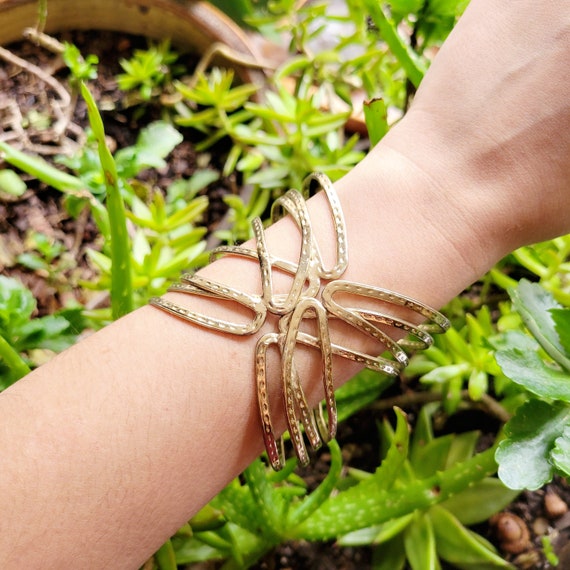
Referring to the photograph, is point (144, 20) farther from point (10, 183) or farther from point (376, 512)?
point (376, 512)

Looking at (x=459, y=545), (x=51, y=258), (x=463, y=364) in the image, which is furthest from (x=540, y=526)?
(x=51, y=258)

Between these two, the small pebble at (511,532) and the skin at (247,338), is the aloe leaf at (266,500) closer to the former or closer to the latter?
the skin at (247,338)

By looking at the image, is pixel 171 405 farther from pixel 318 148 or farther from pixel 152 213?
pixel 318 148

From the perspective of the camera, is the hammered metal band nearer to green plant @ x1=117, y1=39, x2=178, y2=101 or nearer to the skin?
the skin

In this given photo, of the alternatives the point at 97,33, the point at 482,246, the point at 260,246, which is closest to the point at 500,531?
the point at 482,246

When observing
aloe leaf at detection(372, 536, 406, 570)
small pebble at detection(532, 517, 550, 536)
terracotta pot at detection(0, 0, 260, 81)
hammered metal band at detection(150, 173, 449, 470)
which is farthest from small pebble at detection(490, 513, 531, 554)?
terracotta pot at detection(0, 0, 260, 81)

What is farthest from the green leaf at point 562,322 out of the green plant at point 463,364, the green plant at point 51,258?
the green plant at point 51,258
